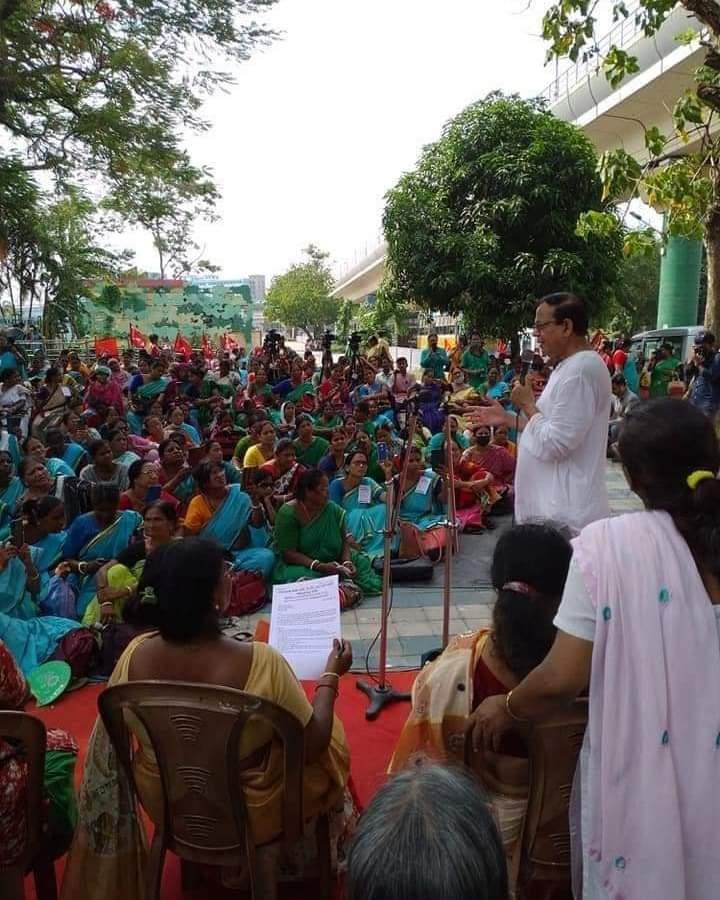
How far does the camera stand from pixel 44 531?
13.3 feet

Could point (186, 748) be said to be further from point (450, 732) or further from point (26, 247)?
point (26, 247)

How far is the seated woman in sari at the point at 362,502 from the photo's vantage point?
542 centimetres

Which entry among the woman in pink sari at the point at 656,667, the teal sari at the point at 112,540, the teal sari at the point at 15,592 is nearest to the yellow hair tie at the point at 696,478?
the woman in pink sari at the point at 656,667

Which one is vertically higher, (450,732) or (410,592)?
(450,732)

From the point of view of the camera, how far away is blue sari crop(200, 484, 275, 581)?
4.62 meters

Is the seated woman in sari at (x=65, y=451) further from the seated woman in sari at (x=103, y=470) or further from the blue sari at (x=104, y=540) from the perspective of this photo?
the blue sari at (x=104, y=540)

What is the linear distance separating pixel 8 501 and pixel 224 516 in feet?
4.32

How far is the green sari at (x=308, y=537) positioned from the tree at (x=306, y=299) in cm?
4348

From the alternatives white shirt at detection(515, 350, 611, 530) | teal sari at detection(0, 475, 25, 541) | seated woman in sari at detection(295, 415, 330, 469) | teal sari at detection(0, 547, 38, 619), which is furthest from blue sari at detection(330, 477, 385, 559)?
white shirt at detection(515, 350, 611, 530)

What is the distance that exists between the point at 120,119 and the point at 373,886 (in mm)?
11394

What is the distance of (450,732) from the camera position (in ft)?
5.88

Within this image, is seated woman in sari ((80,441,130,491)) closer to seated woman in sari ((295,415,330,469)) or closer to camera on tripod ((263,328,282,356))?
seated woman in sari ((295,415,330,469))

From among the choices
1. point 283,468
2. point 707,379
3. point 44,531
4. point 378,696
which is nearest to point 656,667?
point 378,696

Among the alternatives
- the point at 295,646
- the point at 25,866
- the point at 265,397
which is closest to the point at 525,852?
the point at 295,646
